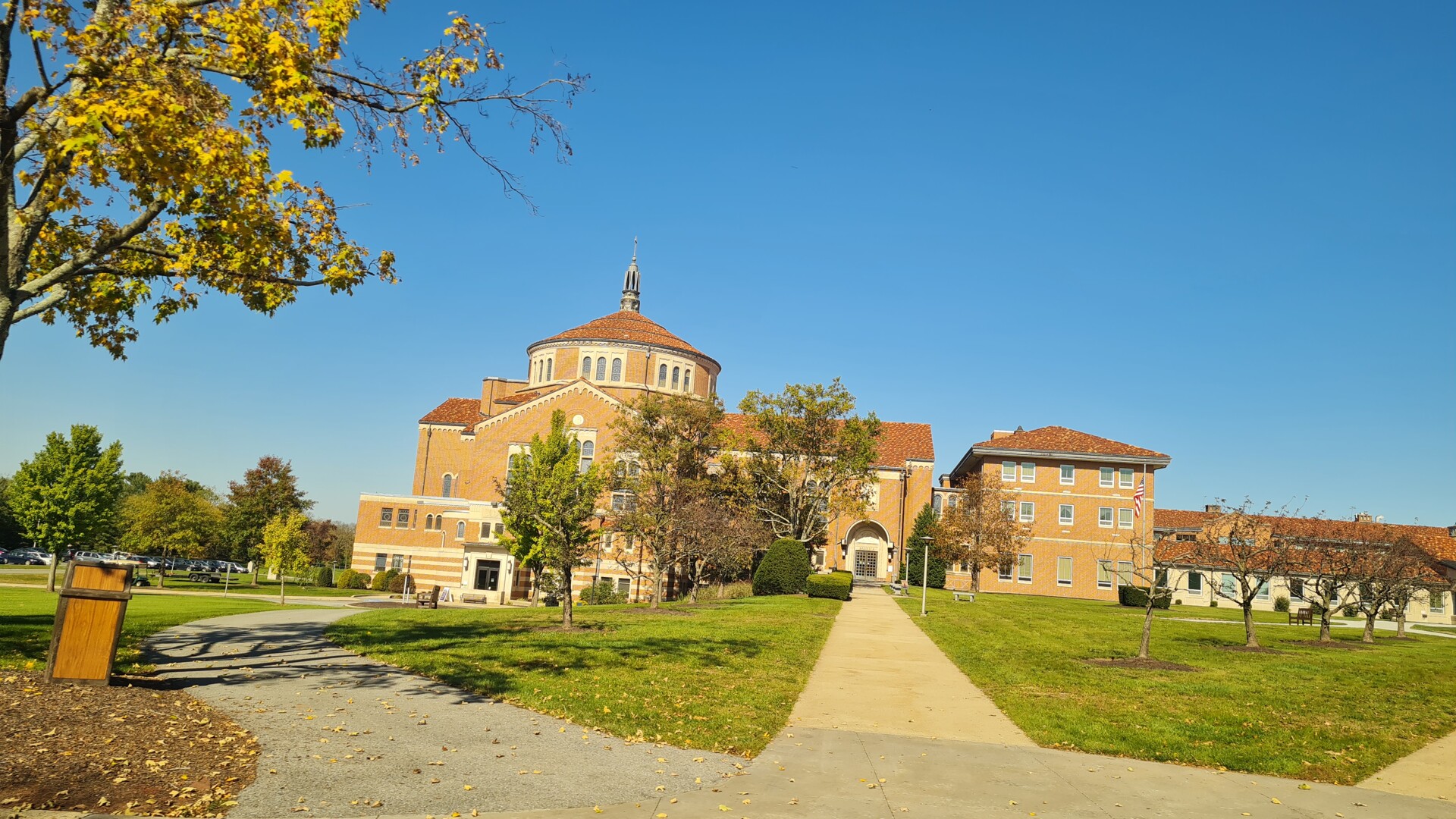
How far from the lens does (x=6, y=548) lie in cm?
8238

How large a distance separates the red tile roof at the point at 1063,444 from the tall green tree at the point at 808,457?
17837 mm

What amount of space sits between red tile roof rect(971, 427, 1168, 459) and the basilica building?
5.31 meters

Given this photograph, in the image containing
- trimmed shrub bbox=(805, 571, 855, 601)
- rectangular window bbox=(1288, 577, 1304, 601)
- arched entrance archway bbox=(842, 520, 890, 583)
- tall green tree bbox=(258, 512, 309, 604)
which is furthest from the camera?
arched entrance archway bbox=(842, 520, 890, 583)

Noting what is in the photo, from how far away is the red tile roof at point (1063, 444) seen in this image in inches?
2314

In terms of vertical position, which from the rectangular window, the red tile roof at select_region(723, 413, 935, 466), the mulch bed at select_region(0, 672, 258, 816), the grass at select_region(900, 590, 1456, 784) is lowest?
the mulch bed at select_region(0, 672, 258, 816)

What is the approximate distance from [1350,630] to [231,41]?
40.9 metres

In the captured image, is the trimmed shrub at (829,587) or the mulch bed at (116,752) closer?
the mulch bed at (116,752)

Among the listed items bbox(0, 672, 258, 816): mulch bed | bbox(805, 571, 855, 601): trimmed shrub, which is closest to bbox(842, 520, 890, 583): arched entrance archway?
bbox(805, 571, 855, 601): trimmed shrub

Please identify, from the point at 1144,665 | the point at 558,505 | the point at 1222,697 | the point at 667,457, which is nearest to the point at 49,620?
the point at 558,505

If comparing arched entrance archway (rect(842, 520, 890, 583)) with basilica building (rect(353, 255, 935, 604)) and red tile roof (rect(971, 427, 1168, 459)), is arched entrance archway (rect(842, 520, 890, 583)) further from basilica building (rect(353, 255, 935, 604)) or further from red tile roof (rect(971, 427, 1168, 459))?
red tile roof (rect(971, 427, 1168, 459))

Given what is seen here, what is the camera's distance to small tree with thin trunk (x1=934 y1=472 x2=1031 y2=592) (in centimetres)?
5191

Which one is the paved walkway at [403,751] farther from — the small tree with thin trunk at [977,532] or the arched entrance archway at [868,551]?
the arched entrance archway at [868,551]

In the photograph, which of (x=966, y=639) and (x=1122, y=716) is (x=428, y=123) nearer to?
(x=1122, y=716)

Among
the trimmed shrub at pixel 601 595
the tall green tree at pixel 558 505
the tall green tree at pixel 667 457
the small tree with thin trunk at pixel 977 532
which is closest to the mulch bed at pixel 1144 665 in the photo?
the tall green tree at pixel 558 505
